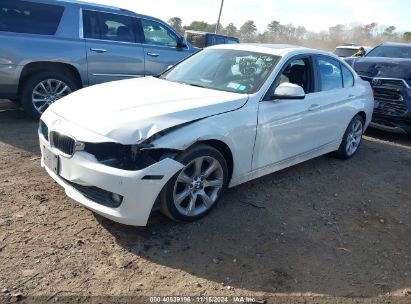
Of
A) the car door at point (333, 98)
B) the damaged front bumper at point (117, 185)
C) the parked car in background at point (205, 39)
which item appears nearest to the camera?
the damaged front bumper at point (117, 185)

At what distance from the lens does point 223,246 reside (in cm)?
354

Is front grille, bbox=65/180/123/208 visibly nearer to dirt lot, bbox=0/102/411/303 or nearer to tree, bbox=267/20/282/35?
dirt lot, bbox=0/102/411/303

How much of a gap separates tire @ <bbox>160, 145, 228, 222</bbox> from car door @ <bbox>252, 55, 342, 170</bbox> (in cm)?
53

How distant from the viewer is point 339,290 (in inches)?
124

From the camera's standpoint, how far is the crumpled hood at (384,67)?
7.69 metres

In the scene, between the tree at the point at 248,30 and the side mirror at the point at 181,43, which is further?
the tree at the point at 248,30

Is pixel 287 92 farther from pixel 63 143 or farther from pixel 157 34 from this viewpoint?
pixel 157 34

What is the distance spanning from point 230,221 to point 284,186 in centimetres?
124

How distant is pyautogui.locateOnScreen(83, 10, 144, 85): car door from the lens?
706cm

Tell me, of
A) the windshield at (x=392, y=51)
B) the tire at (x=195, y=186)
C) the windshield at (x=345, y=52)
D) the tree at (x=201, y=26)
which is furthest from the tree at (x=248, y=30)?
the tire at (x=195, y=186)

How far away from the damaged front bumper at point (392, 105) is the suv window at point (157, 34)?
3.99 metres

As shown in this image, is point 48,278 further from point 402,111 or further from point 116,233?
point 402,111

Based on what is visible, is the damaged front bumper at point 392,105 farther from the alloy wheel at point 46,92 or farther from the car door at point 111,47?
the alloy wheel at point 46,92

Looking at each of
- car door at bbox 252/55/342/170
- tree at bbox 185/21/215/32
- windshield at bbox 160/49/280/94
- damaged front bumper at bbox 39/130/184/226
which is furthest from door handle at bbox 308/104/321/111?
tree at bbox 185/21/215/32
